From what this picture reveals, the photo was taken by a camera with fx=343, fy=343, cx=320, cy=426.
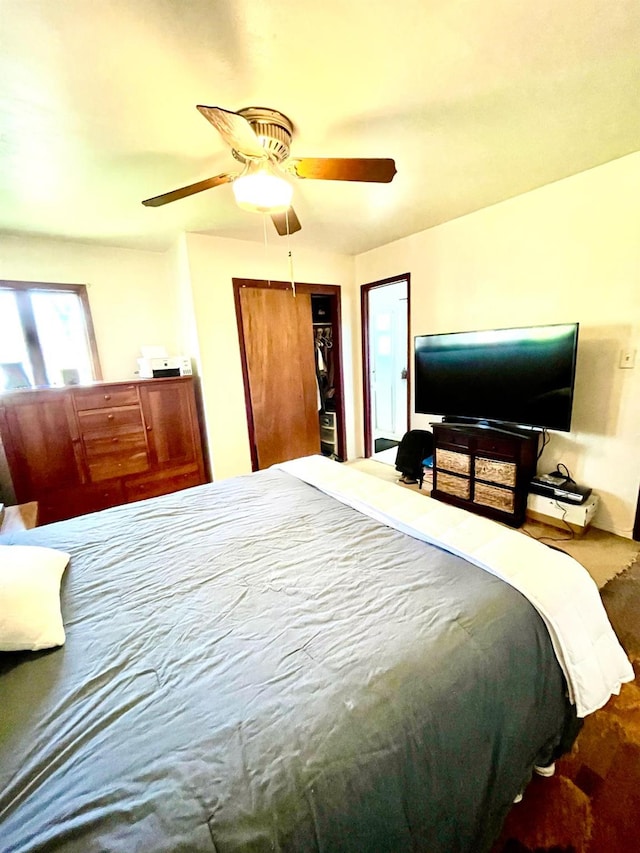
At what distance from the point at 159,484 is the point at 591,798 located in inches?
127

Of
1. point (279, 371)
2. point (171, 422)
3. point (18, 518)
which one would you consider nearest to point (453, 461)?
point (279, 371)

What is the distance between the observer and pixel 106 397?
112 inches

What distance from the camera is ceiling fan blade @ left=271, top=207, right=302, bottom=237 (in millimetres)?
2088

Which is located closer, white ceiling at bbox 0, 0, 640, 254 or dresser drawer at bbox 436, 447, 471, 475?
white ceiling at bbox 0, 0, 640, 254

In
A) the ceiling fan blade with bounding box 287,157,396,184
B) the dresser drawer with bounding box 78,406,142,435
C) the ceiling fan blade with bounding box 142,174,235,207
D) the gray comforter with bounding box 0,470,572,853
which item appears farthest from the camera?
the dresser drawer with bounding box 78,406,142,435

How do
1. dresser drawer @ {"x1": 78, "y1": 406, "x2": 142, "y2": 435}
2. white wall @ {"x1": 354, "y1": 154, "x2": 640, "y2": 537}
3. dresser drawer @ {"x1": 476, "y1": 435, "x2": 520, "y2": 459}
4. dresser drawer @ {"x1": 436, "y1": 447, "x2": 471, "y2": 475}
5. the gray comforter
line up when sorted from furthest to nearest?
dresser drawer @ {"x1": 436, "y1": 447, "x2": 471, "y2": 475} → dresser drawer @ {"x1": 78, "y1": 406, "x2": 142, "y2": 435} → dresser drawer @ {"x1": 476, "y1": 435, "x2": 520, "y2": 459} → white wall @ {"x1": 354, "y1": 154, "x2": 640, "y2": 537} → the gray comforter

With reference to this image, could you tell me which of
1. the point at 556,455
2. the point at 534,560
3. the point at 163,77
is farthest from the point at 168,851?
the point at 556,455

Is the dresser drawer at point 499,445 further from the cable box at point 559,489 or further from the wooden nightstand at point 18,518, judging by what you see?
the wooden nightstand at point 18,518

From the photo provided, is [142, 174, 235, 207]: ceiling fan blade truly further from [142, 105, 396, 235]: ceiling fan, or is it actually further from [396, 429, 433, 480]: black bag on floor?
[396, 429, 433, 480]: black bag on floor

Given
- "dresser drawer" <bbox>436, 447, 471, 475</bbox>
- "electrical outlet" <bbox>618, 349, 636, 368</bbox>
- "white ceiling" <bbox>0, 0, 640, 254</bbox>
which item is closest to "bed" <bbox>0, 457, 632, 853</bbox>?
"dresser drawer" <bbox>436, 447, 471, 475</bbox>

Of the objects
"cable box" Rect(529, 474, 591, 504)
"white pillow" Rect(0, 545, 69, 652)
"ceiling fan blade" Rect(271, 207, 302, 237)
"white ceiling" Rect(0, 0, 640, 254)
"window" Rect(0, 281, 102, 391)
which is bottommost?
"cable box" Rect(529, 474, 591, 504)

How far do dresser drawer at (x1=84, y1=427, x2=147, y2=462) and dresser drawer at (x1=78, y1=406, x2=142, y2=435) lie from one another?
0.20ft

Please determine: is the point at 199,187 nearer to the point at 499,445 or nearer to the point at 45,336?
the point at 45,336

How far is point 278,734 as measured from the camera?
0.68 metres
